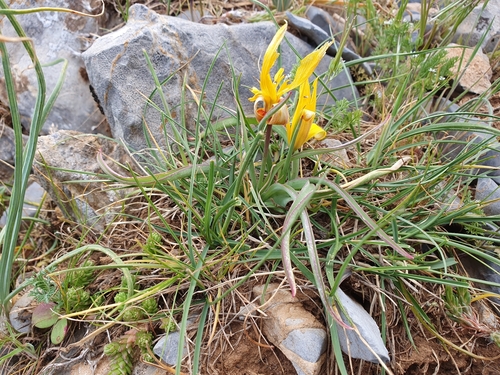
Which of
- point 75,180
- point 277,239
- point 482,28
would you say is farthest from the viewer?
point 482,28

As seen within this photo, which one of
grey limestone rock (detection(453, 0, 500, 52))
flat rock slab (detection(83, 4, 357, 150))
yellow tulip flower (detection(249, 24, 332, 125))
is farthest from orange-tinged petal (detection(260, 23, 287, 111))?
grey limestone rock (detection(453, 0, 500, 52))

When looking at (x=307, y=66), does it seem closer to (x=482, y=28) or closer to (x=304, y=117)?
(x=304, y=117)

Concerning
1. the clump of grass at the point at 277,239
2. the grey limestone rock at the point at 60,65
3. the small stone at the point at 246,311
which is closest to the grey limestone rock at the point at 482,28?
the clump of grass at the point at 277,239

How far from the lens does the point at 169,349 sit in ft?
4.19

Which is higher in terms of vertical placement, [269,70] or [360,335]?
[269,70]

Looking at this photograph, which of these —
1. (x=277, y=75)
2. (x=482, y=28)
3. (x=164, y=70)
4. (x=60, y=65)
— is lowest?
(x=60, y=65)

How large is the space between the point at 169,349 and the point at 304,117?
0.85 metres

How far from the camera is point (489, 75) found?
2.10 m

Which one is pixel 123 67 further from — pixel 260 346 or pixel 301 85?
pixel 260 346

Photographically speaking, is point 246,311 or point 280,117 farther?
point 246,311

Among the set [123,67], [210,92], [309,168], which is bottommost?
[309,168]

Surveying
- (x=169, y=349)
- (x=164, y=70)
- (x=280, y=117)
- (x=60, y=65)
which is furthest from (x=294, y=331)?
(x=60, y=65)

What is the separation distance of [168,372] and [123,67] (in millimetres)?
Answer: 1256

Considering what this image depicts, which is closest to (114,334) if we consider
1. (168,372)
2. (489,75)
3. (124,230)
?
(168,372)
